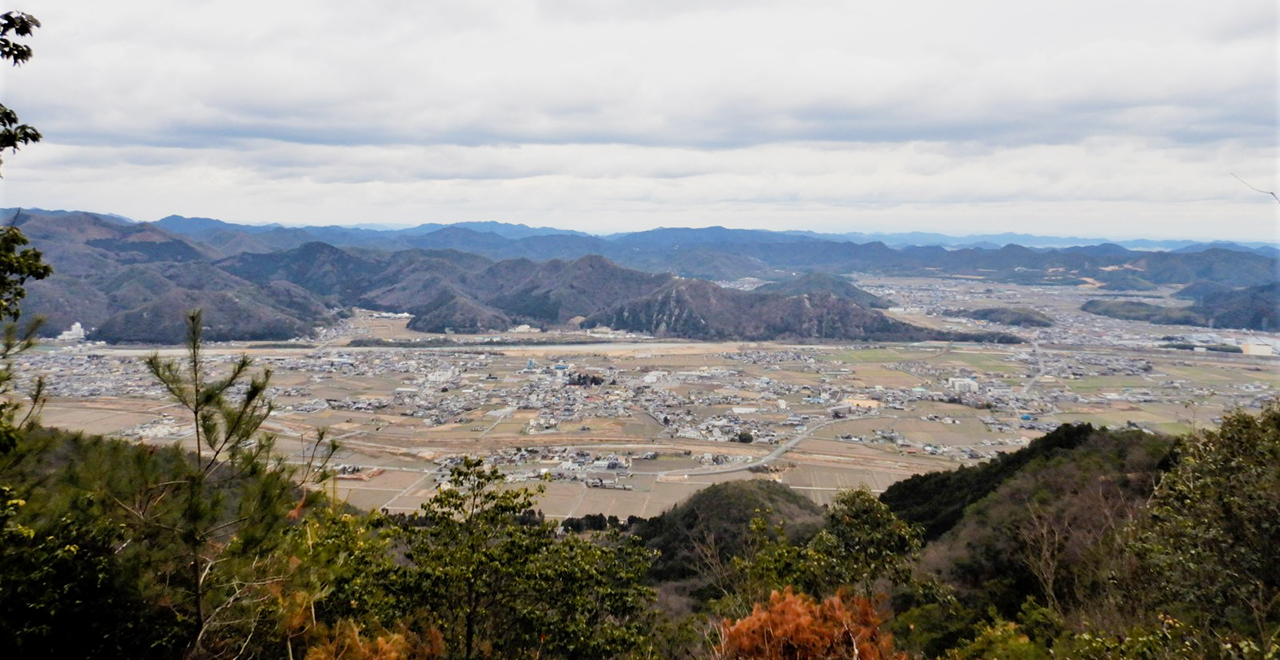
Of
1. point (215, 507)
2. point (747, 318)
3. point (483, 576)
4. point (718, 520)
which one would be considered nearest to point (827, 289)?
point (747, 318)

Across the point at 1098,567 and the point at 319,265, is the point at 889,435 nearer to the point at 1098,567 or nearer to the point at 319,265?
the point at 1098,567

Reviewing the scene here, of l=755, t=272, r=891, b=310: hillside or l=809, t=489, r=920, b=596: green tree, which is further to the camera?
l=755, t=272, r=891, b=310: hillside

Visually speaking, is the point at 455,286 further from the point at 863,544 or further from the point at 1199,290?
the point at 1199,290

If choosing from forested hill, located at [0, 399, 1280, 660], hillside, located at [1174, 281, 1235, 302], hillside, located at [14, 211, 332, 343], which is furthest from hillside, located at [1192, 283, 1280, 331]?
hillside, located at [14, 211, 332, 343]

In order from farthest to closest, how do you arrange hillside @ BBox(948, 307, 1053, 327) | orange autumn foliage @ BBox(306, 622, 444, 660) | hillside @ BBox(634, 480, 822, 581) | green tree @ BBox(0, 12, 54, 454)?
hillside @ BBox(948, 307, 1053, 327) < hillside @ BBox(634, 480, 822, 581) < orange autumn foliage @ BBox(306, 622, 444, 660) < green tree @ BBox(0, 12, 54, 454)

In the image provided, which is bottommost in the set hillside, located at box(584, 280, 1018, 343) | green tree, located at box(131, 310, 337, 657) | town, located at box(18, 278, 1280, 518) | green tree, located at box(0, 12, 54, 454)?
town, located at box(18, 278, 1280, 518)

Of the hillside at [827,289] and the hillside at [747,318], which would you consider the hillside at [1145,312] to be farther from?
the hillside at [747,318]

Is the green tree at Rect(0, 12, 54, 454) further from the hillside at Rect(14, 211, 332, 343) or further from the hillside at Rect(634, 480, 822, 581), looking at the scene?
the hillside at Rect(14, 211, 332, 343)

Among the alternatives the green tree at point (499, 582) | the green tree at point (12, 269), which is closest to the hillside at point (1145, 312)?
the green tree at point (499, 582)
